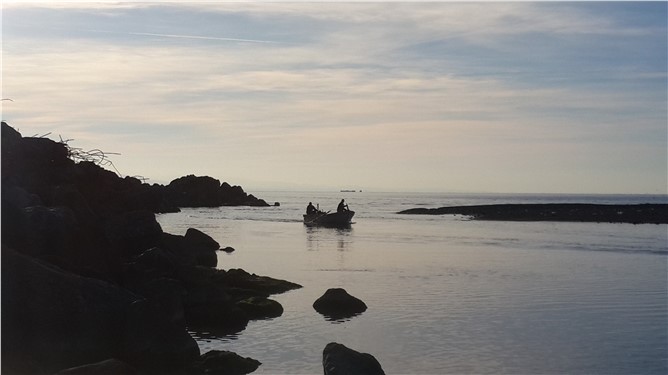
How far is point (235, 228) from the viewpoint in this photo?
210 ft

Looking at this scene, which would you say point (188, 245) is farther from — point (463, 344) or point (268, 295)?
point (463, 344)

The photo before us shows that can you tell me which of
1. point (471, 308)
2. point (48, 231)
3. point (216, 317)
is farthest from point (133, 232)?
point (471, 308)

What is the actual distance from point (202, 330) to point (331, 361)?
626 cm

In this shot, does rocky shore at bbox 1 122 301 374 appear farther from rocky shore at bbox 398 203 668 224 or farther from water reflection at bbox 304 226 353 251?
rocky shore at bbox 398 203 668 224

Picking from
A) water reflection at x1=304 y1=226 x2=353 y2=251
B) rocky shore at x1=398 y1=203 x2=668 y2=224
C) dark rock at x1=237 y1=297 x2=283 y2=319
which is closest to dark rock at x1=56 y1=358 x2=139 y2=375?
dark rock at x1=237 y1=297 x2=283 y2=319

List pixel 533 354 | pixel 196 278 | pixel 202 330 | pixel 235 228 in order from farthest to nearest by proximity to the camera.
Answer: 1. pixel 235 228
2. pixel 196 278
3. pixel 202 330
4. pixel 533 354

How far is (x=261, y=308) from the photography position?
21.9 m

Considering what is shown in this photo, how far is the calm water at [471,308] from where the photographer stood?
16953mm

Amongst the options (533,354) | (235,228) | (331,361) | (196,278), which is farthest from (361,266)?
(235,228)

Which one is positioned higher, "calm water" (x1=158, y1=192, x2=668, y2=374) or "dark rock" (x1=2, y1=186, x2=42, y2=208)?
"dark rock" (x1=2, y1=186, x2=42, y2=208)

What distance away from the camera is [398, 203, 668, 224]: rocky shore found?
3157 inches

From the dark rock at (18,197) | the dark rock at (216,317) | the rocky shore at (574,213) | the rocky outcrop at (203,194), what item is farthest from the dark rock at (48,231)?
the rocky outcrop at (203,194)

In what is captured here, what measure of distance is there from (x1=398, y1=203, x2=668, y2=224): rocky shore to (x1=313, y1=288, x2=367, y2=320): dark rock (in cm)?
6114

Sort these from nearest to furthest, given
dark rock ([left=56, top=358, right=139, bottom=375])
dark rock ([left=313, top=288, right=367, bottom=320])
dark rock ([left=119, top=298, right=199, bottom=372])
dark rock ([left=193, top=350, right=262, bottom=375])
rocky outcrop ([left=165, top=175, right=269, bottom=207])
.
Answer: dark rock ([left=56, top=358, right=139, bottom=375]) → dark rock ([left=193, top=350, right=262, bottom=375]) → dark rock ([left=119, top=298, right=199, bottom=372]) → dark rock ([left=313, top=288, right=367, bottom=320]) → rocky outcrop ([left=165, top=175, right=269, bottom=207])
